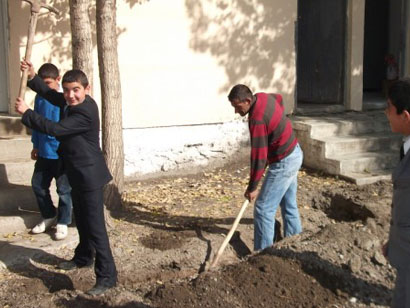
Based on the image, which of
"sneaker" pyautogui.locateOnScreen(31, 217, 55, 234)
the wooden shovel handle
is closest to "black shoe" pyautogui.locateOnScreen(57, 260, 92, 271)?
"sneaker" pyautogui.locateOnScreen(31, 217, 55, 234)

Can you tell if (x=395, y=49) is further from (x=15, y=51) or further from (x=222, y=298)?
(x=222, y=298)

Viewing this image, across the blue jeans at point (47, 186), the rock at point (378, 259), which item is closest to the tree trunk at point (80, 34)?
the blue jeans at point (47, 186)

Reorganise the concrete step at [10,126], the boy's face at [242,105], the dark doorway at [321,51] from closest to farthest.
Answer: the boy's face at [242,105], the concrete step at [10,126], the dark doorway at [321,51]

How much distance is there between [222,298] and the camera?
438 cm

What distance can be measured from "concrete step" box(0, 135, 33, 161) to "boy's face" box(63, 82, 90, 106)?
9.37 feet

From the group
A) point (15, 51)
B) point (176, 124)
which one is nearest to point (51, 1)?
point (15, 51)

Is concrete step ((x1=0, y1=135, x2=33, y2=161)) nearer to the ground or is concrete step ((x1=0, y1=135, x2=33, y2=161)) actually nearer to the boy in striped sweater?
the ground

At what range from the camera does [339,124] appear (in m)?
9.02

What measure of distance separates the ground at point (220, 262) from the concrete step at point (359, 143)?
1136 millimetres

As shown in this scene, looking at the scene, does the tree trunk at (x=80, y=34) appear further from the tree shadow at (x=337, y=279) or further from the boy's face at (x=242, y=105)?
the tree shadow at (x=337, y=279)

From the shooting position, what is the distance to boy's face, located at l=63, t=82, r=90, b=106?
4480mm

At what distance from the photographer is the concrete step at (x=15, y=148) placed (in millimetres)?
7041

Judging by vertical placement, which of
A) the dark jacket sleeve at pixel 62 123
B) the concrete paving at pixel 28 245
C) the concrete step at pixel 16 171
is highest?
the dark jacket sleeve at pixel 62 123

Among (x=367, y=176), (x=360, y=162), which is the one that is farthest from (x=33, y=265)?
(x=360, y=162)
